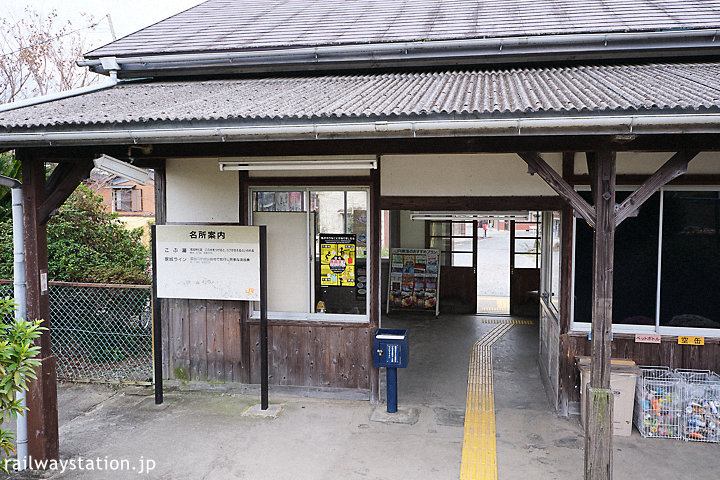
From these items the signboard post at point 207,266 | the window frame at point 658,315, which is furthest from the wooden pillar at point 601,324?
the signboard post at point 207,266

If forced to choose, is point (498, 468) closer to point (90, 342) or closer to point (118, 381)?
point (118, 381)

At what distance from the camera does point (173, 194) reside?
670cm

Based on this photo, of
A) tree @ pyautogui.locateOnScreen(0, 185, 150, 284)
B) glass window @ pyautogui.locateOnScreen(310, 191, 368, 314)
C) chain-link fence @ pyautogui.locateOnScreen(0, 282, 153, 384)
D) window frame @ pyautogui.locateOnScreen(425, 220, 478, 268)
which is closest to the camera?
glass window @ pyautogui.locateOnScreen(310, 191, 368, 314)

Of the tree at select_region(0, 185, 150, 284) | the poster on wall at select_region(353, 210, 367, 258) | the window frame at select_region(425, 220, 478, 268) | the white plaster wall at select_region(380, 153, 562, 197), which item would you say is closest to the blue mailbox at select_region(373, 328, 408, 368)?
the poster on wall at select_region(353, 210, 367, 258)

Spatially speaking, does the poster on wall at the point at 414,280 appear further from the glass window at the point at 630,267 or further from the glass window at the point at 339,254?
the glass window at the point at 630,267

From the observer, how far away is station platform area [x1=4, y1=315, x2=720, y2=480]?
4754 mm

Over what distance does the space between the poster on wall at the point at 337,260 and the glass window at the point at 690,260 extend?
3446mm

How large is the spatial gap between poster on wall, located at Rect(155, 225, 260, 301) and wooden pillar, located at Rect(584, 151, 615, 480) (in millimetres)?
3591

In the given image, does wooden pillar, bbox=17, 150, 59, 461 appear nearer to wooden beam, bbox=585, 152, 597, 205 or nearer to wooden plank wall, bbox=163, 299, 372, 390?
wooden plank wall, bbox=163, 299, 372, 390

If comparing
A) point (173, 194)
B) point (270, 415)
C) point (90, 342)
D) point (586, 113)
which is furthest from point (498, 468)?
point (90, 342)

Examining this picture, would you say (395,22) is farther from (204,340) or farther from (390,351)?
(204,340)

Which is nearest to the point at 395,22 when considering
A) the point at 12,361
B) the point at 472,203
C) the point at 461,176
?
the point at 461,176

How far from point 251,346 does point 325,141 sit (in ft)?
10.1

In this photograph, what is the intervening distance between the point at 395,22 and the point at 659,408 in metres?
5.68
